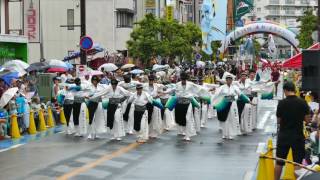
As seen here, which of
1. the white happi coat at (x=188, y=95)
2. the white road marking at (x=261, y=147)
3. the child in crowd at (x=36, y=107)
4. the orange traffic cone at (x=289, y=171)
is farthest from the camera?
the child in crowd at (x=36, y=107)

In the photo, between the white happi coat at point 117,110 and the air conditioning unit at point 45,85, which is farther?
the air conditioning unit at point 45,85

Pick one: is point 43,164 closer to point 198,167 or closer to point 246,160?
point 198,167

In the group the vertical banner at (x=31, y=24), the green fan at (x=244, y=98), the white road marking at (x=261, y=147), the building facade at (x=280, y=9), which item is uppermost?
the building facade at (x=280, y=9)

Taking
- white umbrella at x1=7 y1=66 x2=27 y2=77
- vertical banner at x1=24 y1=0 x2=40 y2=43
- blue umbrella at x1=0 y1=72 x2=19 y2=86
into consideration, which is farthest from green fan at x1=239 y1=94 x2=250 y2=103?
vertical banner at x1=24 y1=0 x2=40 y2=43

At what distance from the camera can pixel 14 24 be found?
5078 centimetres

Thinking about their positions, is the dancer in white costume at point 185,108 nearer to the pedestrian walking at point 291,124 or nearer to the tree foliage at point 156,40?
the pedestrian walking at point 291,124

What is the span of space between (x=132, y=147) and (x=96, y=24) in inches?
1549

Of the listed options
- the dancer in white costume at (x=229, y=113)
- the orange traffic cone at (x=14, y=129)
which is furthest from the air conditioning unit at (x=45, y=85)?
the dancer in white costume at (x=229, y=113)

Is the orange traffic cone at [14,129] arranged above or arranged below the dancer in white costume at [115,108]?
below

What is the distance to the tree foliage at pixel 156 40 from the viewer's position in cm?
4703

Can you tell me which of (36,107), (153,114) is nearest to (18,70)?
(36,107)

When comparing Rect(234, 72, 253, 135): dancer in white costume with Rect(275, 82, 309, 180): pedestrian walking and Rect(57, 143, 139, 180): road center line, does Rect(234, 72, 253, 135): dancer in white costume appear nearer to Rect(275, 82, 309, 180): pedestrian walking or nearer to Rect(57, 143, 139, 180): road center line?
Rect(57, 143, 139, 180): road center line

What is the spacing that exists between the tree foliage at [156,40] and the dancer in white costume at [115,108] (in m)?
27.7

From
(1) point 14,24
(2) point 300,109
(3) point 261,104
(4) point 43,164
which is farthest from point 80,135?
(1) point 14,24
